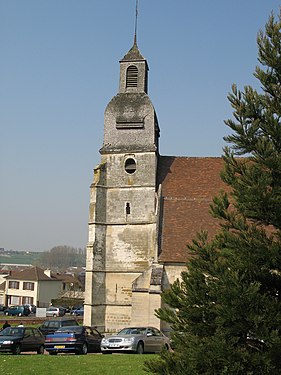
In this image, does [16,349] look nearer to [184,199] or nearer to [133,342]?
[133,342]

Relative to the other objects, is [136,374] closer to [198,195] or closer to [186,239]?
[186,239]

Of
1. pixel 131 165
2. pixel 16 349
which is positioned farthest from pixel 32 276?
pixel 16 349

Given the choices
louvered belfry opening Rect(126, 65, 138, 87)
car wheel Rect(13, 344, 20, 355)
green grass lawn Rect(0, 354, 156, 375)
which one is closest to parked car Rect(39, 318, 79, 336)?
car wheel Rect(13, 344, 20, 355)

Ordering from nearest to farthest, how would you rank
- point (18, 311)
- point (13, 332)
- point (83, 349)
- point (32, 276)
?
1. point (83, 349)
2. point (13, 332)
3. point (18, 311)
4. point (32, 276)

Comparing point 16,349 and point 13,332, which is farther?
point 13,332

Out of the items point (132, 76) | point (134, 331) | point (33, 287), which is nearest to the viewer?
point (134, 331)

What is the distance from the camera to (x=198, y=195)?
29656 millimetres

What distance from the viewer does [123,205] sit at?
29938mm

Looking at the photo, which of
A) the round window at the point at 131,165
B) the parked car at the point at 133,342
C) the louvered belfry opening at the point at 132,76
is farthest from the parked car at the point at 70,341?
the louvered belfry opening at the point at 132,76

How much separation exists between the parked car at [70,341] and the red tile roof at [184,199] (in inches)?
298

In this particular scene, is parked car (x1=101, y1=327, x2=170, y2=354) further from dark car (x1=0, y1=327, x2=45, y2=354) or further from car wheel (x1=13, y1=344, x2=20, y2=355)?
car wheel (x1=13, y1=344, x2=20, y2=355)

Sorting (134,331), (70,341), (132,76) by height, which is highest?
(132,76)

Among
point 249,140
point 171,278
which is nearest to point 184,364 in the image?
point 249,140

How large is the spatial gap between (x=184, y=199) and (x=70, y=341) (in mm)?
11845
